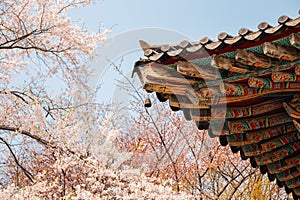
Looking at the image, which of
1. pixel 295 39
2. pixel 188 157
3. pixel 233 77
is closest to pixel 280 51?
pixel 295 39

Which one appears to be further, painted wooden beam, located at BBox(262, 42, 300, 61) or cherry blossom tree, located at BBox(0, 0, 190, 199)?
cherry blossom tree, located at BBox(0, 0, 190, 199)

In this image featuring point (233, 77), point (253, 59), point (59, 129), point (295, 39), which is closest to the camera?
point (295, 39)

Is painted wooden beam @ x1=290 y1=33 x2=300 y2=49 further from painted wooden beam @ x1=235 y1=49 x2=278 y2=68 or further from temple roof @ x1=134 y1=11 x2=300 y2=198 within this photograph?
painted wooden beam @ x1=235 y1=49 x2=278 y2=68

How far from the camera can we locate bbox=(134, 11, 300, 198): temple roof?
5.85 ft

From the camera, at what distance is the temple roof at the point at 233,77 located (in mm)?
1782

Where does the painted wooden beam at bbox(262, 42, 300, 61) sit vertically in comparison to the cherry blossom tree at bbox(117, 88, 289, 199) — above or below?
below

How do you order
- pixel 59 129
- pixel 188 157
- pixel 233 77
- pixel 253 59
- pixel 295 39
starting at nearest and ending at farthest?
1. pixel 295 39
2. pixel 253 59
3. pixel 233 77
4. pixel 59 129
5. pixel 188 157

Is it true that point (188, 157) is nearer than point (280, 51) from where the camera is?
No

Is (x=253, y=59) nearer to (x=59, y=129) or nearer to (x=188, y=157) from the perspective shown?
(x=59, y=129)

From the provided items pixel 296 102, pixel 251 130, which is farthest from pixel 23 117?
pixel 296 102

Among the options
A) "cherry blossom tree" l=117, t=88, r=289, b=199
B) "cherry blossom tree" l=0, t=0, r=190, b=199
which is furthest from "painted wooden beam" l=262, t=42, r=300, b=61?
"cherry blossom tree" l=117, t=88, r=289, b=199

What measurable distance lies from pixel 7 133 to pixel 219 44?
5.66 metres

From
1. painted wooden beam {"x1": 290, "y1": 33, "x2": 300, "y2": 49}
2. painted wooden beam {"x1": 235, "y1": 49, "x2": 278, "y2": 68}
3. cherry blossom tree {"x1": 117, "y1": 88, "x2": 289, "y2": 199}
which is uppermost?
cherry blossom tree {"x1": 117, "y1": 88, "x2": 289, "y2": 199}

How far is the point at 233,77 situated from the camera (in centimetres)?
198
